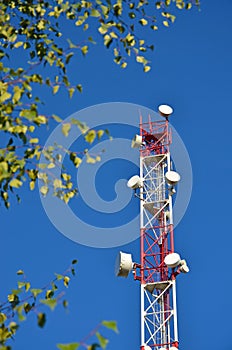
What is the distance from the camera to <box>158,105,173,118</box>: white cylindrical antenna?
2459 cm

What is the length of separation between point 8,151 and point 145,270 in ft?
54.0

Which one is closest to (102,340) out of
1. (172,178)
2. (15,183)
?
(15,183)

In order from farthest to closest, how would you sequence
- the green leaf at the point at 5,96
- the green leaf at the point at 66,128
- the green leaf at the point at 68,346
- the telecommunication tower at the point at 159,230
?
the telecommunication tower at the point at 159,230
the green leaf at the point at 5,96
the green leaf at the point at 66,128
the green leaf at the point at 68,346

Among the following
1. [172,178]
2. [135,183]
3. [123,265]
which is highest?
[135,183]

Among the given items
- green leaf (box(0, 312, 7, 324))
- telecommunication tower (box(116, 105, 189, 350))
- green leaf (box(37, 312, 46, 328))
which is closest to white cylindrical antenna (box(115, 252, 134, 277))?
telecommunication tower (box(116, 105, 189, 350))

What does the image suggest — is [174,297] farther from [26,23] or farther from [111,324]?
[111,324]

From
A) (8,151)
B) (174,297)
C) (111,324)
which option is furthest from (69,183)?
(174,297)

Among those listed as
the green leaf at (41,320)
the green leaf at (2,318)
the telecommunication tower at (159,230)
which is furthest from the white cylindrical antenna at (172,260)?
the green leaf at (41,320)

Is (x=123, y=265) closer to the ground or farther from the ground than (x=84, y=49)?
farther from the ground

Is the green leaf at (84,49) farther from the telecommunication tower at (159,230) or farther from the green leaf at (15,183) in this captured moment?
Answer: the telecommunication tower at (159,230)

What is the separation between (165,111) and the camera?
80.6ft

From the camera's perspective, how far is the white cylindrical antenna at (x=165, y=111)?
24.6m

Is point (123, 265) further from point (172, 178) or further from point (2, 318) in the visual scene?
point (2, 318)

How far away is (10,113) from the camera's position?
598cm
